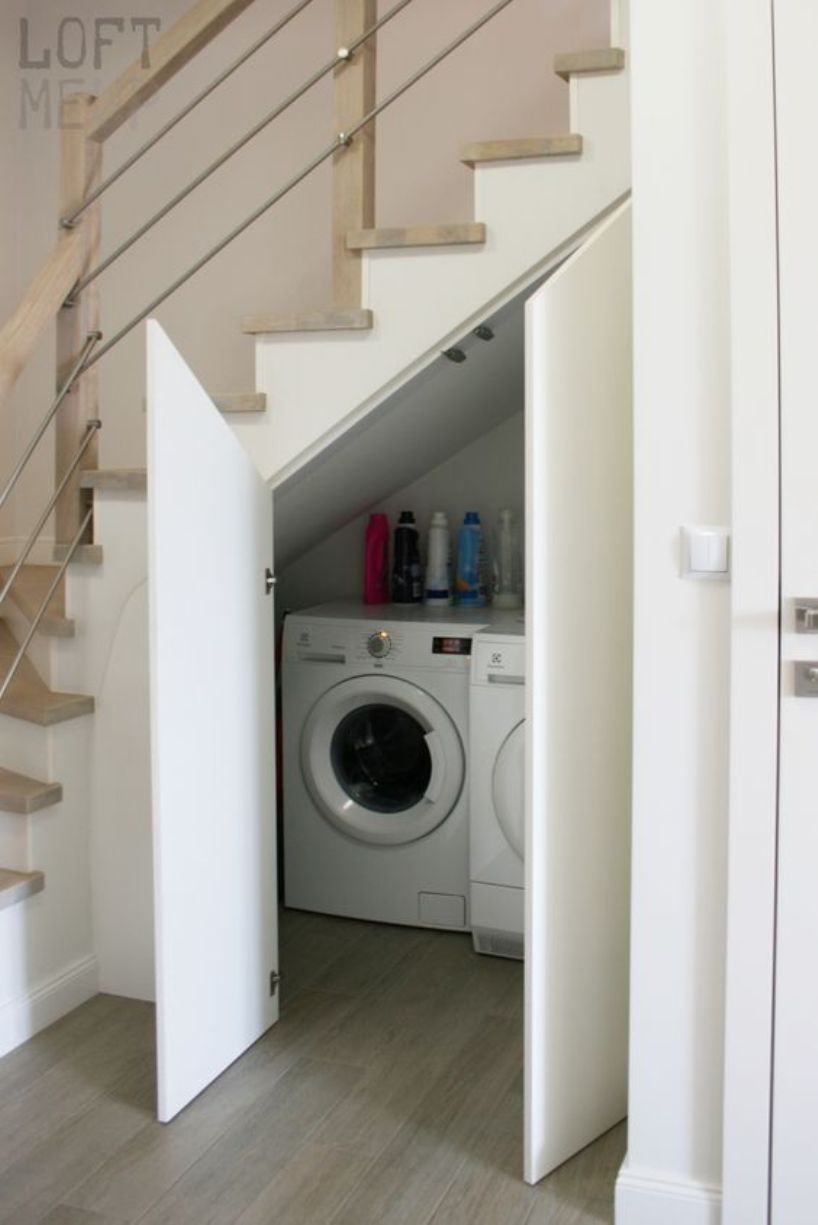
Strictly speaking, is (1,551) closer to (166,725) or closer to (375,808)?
(375,808)

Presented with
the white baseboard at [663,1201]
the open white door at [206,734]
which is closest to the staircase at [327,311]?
the open white door at [206,734]

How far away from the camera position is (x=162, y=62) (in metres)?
3.02

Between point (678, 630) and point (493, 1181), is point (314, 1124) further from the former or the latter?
point (678, 630)

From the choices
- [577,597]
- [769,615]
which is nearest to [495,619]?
[577,597]

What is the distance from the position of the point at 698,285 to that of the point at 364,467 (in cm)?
158

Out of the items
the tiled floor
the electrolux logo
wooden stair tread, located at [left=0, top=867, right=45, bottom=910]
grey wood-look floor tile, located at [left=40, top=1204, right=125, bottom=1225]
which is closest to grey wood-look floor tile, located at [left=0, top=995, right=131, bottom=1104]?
the tiled floor

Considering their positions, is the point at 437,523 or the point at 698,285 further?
the point at 437,523

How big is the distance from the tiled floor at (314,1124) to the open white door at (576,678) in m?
0.16

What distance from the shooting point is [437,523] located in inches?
159

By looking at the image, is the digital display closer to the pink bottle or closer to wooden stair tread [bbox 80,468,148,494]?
the pink bottle

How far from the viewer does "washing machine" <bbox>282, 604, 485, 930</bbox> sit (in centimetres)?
357

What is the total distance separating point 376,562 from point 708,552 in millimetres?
2017

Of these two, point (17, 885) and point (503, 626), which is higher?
point (503, 626)

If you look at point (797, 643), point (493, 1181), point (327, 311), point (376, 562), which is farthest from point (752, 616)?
point (376, 562)
